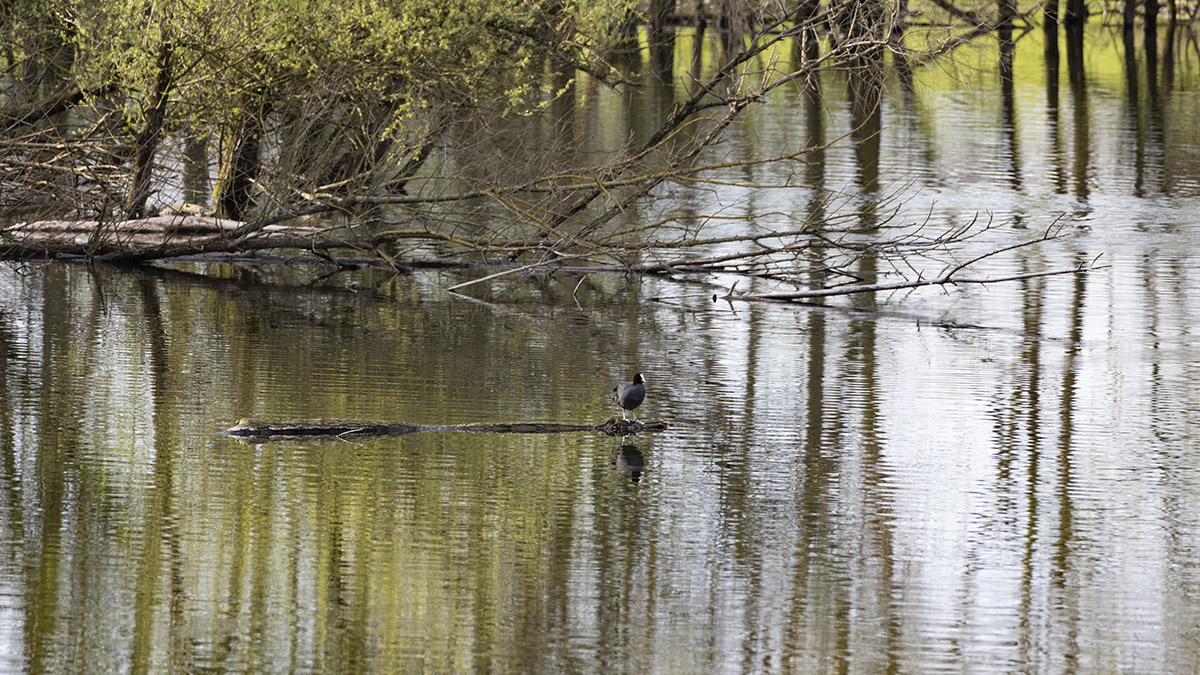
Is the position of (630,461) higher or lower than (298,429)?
lower

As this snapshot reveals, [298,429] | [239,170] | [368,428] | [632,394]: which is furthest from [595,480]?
[239,170]

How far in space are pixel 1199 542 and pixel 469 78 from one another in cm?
1242

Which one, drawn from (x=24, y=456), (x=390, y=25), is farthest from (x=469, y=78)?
(x=24, y=456)

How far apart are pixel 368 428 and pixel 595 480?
1621 millimetres

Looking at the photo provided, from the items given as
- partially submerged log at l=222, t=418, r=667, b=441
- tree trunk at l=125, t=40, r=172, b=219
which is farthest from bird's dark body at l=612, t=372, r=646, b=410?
tree trunk at l=125, t=40, r=172, b=219

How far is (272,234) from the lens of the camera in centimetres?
1834

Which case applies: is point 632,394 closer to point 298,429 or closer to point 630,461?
point 630,461

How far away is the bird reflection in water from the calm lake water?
0.11 ft

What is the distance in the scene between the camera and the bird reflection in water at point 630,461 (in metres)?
9.91

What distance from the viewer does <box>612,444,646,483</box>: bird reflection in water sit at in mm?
9906

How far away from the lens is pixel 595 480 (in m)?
9.72

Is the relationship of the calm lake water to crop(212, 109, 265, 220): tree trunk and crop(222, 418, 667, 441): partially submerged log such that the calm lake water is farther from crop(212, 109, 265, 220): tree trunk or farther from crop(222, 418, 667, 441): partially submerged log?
crop(212, 109, 265, 220): tree trunk

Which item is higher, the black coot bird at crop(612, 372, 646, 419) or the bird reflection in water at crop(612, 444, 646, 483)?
the black coot bird at crop(612, 372, 646, 419)

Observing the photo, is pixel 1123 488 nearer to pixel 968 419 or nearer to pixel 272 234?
pixel 968 419
